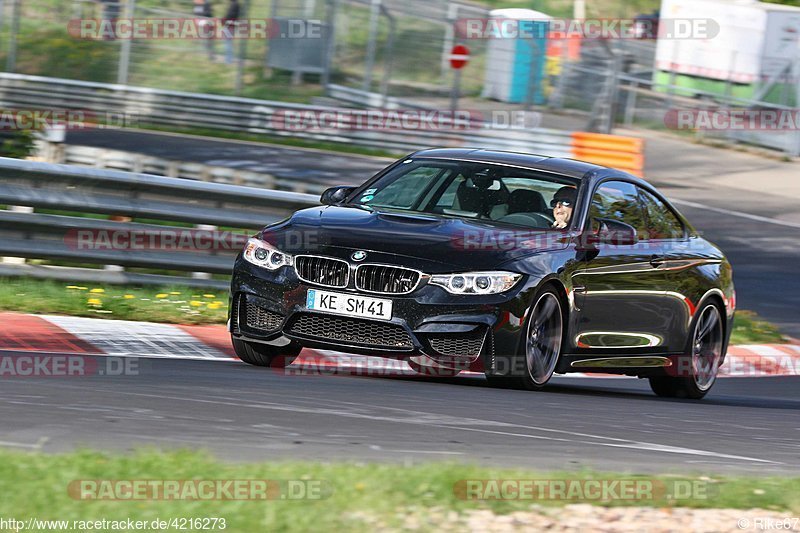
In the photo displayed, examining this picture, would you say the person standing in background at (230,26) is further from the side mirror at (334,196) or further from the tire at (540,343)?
the tire at (540,343)

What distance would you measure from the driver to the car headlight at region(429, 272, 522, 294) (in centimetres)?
93

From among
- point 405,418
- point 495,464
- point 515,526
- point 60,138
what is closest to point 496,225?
point 405,418

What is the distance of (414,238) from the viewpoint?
7.79 metres

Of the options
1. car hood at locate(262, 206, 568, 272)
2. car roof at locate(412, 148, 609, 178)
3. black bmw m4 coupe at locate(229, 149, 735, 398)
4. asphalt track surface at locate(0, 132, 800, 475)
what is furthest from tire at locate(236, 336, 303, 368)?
car roof at locate(412, 148, 609, 178)

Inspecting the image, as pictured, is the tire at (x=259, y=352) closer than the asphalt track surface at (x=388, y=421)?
No

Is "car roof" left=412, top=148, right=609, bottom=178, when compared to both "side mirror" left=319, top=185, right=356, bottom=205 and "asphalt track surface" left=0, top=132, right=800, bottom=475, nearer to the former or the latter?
"side mirror" left=319, top=185, right=356, bottom=205

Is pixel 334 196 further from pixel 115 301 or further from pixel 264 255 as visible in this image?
pixel 115 301

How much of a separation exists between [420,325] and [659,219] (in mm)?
2611

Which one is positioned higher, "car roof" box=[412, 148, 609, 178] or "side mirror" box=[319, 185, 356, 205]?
"car roof" box=[412, 148, 609, 178]

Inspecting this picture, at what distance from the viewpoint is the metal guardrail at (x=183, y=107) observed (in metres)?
26.3

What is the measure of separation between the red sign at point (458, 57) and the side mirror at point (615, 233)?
17808 mm

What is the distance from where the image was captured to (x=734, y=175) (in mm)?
26766

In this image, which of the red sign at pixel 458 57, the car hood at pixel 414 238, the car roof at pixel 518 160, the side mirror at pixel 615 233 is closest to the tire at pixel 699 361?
the side mirror at pixel 615 233

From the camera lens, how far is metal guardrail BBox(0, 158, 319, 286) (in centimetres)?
1029
